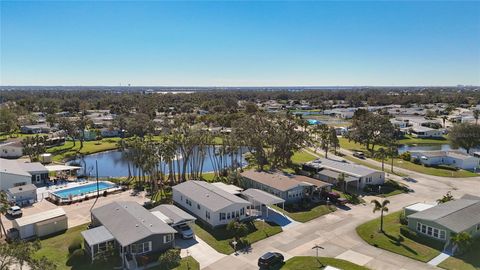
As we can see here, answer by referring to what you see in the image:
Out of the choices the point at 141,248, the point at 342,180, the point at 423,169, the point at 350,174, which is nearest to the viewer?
the point at 141,248

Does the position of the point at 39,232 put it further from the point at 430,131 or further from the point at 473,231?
the point at 430,131

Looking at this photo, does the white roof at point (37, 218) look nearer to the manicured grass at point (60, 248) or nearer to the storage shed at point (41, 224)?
the storage shed at point (41, 224)

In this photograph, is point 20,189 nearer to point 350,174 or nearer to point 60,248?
point 60,248

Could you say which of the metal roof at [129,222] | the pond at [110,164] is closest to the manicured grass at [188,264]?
the metal roof at [129,222]

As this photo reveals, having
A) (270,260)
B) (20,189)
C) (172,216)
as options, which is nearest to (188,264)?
(270,260)

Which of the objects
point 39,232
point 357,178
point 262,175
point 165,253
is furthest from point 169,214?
point 357,178
